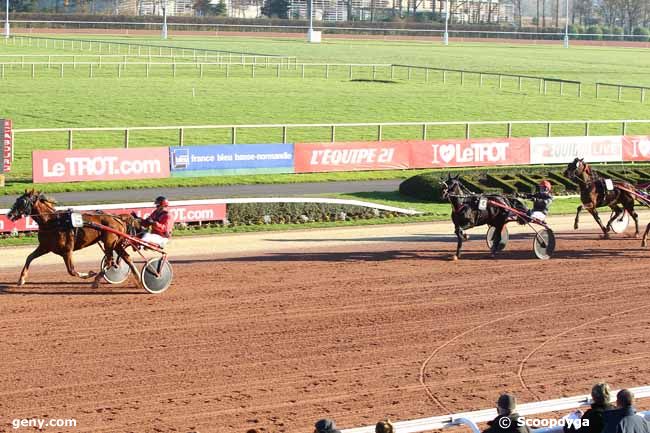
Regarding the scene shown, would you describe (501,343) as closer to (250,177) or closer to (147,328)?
(147,328)

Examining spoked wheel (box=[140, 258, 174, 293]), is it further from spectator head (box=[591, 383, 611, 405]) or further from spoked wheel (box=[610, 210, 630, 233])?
spoked wheel (box=[610, 210, 630, 233])

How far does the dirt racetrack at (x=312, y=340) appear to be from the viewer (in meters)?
10.5

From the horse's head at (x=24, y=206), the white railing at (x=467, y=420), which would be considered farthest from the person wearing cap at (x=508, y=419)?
the horse's head at (x=24, y=206)

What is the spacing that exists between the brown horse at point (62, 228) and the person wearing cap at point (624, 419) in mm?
8817

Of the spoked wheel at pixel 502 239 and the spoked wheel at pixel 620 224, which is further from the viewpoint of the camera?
the spoked wheel at pixel 620 224

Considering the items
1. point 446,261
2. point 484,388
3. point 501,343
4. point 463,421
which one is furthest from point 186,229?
point 463,421

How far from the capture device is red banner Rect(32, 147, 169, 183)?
79.6 ft

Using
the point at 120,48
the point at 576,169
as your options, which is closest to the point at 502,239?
the point at 576,169

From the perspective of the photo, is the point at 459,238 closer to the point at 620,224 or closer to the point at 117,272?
the point at 620,224

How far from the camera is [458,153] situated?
29.0 meters

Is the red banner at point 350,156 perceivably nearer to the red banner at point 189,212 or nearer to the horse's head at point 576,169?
the red banner at point 189,212

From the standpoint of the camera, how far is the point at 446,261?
18.0 metres

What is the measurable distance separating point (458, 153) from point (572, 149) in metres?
3.48

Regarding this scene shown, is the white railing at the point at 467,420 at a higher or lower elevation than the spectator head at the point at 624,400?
lower
